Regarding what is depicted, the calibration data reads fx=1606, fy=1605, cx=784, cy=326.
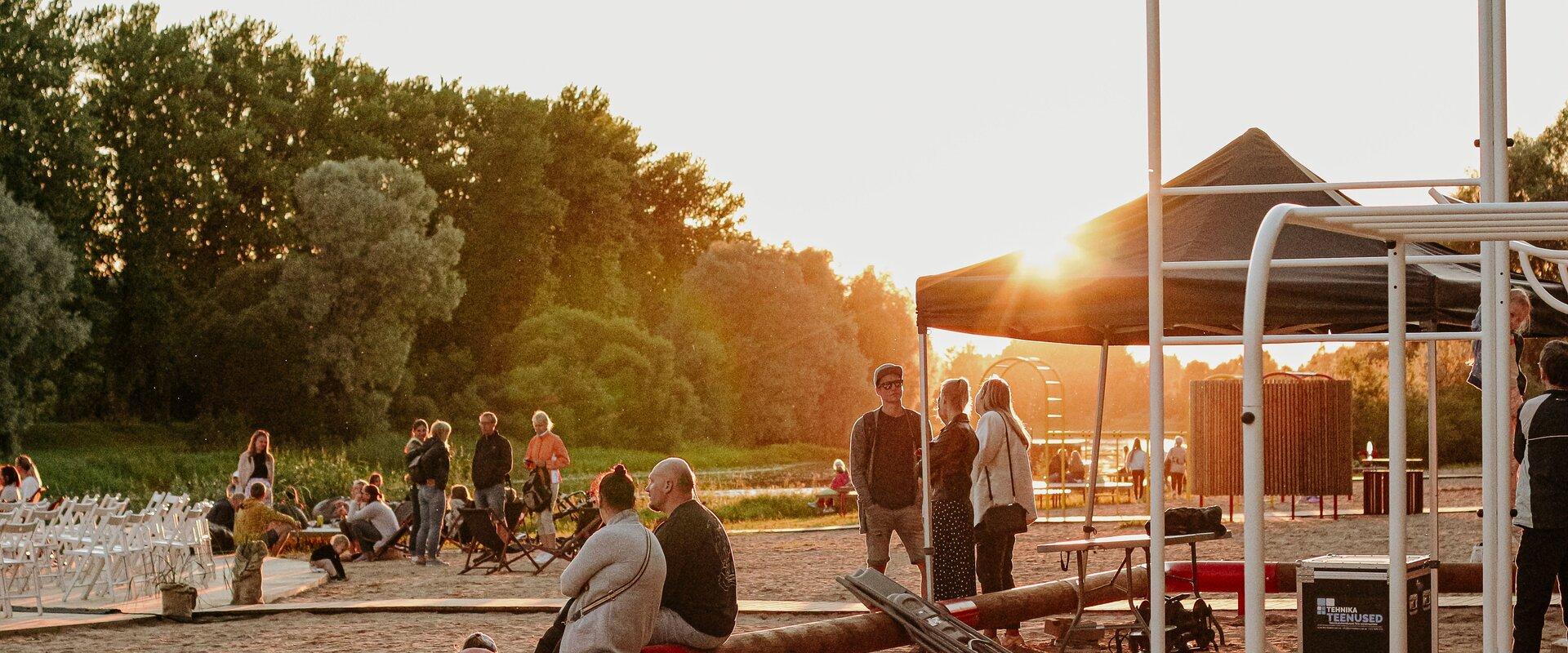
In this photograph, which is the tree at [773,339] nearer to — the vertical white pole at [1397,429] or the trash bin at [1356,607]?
the trash bin at [1356,607]

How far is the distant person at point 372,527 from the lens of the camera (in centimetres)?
1850

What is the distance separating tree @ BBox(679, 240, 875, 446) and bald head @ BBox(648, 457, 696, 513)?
58.6 m

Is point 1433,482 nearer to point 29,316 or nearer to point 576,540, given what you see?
point 576,540

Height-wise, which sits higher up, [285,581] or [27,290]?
[27,290]

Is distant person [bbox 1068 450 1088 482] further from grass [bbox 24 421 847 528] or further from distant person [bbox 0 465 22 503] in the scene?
distant person [bbox 0 465 22 503]

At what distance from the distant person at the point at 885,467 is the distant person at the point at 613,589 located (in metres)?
3.44

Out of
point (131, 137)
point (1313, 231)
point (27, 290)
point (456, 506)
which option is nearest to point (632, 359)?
point (131, 137)

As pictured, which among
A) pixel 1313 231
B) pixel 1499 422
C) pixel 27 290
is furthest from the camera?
pixel 27 290

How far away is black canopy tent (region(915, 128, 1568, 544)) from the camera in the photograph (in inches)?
303

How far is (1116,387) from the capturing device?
141m

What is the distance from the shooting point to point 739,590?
14.0 meters

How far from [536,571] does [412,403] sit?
39.6 metres

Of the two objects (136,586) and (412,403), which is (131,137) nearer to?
(412,403)

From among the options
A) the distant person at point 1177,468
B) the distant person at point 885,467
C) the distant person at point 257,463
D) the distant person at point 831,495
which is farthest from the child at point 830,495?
the distant person at point 885,467
